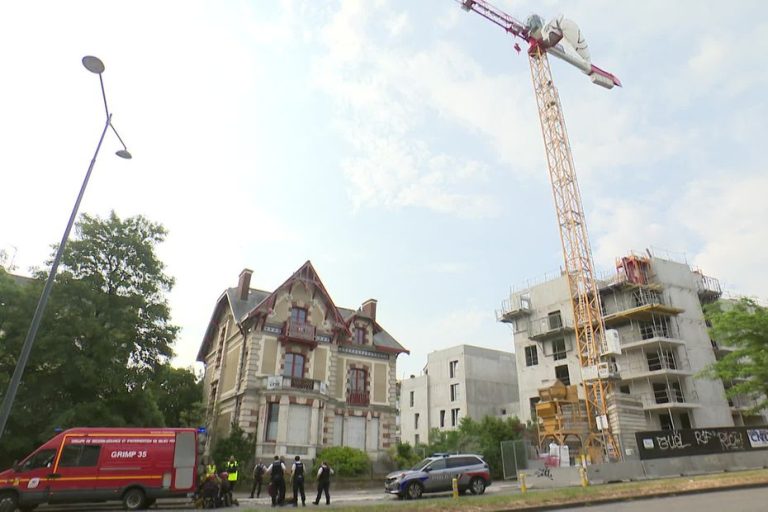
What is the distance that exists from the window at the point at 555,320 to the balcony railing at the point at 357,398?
2307cm

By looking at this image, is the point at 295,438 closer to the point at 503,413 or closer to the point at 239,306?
the point at 239,306

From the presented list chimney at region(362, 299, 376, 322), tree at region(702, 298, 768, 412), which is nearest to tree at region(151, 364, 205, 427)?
chimney at region(362, 299, 376, 322)

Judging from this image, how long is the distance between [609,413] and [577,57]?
3602 centimetres

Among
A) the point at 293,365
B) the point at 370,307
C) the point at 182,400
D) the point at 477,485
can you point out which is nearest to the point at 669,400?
the point at 370,307

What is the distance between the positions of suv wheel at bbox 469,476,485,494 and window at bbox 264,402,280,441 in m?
12.9

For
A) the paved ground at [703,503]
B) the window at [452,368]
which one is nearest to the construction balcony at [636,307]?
the window at [452,368]

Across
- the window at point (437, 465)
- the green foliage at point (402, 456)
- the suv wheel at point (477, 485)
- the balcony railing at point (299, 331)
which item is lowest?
the suv wheel at point (477, 485)

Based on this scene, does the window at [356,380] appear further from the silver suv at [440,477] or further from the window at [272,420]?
the silver suv at [440,477]

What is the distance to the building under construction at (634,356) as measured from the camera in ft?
123

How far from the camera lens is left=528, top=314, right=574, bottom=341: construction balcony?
47219mm

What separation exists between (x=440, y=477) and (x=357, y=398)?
1383 cm

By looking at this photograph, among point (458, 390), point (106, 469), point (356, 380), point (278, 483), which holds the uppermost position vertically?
point (458, 390)

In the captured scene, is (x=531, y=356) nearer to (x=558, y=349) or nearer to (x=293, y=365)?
(x=558, y=349)

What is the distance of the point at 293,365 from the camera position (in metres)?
31.4
